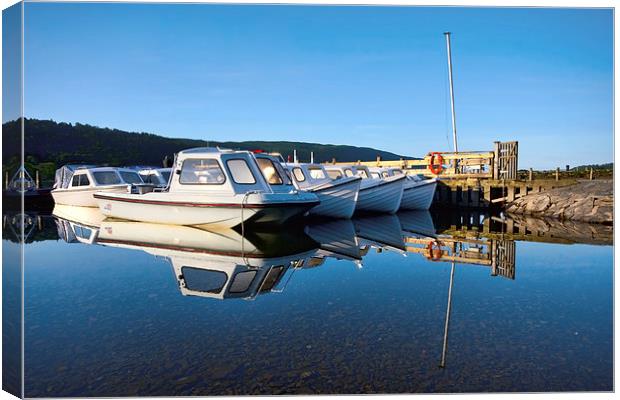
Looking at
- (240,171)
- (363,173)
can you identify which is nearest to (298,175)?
(240,171)

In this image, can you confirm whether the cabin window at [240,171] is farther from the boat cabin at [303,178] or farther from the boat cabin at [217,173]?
the boat cabin at [303,178]

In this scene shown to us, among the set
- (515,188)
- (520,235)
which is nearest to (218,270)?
(520,235)

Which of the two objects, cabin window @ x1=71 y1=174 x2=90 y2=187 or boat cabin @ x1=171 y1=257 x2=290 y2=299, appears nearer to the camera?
boat cabin @ x1=171 y1=257 x2=290 y2=299

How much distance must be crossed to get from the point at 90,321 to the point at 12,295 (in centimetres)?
178

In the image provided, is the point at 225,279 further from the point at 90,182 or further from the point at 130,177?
the point at 90,182

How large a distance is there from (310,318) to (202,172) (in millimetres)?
8915

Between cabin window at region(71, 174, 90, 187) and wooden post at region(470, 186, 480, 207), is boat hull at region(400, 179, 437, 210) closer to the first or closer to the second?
wooden post at region(470, 186, 480, 207)

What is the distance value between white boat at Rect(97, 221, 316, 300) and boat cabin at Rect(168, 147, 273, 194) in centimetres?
119

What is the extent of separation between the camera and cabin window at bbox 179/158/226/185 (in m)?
13.7

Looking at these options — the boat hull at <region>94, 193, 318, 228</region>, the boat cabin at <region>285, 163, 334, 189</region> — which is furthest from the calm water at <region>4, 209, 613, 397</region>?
the boat cabin at <region>285, 163, 334, 189</region>

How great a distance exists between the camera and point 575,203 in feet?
64.0

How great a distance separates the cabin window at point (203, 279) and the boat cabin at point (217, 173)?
494 centimetres

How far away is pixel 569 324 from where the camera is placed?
5715mm

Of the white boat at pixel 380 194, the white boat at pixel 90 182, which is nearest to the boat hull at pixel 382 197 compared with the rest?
the white boat at pixel 380 194
